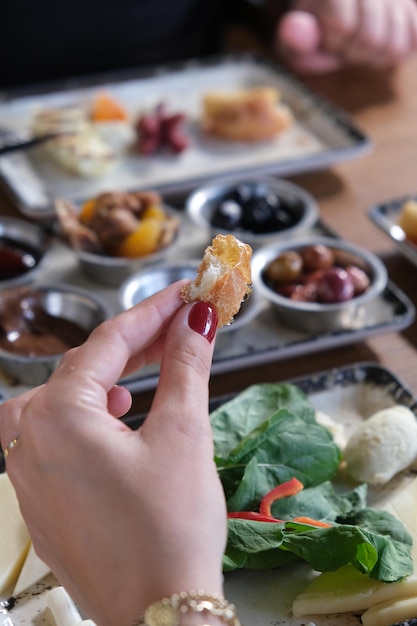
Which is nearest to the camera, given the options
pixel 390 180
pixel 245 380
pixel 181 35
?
pixel 245 380

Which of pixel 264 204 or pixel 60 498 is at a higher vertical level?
pixel 60 498

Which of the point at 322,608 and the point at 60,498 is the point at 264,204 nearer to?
the point at 322,608

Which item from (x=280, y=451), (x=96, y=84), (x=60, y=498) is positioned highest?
(x=60, y=498)

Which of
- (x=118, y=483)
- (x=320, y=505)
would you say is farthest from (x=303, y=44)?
(x=118, y=483)

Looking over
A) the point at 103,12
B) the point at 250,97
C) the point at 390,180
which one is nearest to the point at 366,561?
the point at 390,180

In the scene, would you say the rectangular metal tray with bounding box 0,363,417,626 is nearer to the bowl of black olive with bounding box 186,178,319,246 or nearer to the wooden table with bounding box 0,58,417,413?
the wooden table with bounding box 0,58,417,413

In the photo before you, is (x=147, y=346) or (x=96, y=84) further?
(x=96, y=84)

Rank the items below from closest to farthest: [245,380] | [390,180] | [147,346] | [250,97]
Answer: [147,346]
[245,380]
[390,180]
[250,97]
